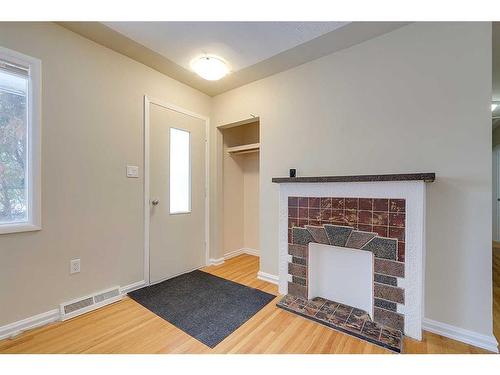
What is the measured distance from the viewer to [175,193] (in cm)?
272

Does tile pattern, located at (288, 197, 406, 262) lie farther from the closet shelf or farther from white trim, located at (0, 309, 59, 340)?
white trim, located at (0, 309, 59, 340)

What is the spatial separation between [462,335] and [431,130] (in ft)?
4.95

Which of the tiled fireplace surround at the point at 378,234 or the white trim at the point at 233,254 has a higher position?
the tiled fireplace surround at the point at 378,234

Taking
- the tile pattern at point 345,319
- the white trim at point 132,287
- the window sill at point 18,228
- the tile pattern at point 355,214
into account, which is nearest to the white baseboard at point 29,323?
the white trim at point 132,287

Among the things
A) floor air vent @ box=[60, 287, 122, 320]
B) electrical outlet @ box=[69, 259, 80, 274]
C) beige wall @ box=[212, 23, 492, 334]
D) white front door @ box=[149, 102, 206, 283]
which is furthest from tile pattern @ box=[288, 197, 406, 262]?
electrical outlet @ box=[69, 259, 80, 274]

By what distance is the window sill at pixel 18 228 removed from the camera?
1545mm

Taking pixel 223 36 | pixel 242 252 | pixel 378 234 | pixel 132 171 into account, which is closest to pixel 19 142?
pixel 132 171

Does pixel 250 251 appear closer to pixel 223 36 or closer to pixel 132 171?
pixel 132 171

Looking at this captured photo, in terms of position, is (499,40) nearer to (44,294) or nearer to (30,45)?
(30,45)

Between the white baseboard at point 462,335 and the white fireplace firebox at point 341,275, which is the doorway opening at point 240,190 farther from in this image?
the white baseboard at point 462,335

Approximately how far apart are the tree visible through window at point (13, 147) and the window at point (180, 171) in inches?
49.5

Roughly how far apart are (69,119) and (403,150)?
9.25 ft

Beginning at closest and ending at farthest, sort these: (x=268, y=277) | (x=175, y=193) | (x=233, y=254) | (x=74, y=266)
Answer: (x=74, y=266), (x=268, y=277), (x=175, y=193), (x=233, y=254)
